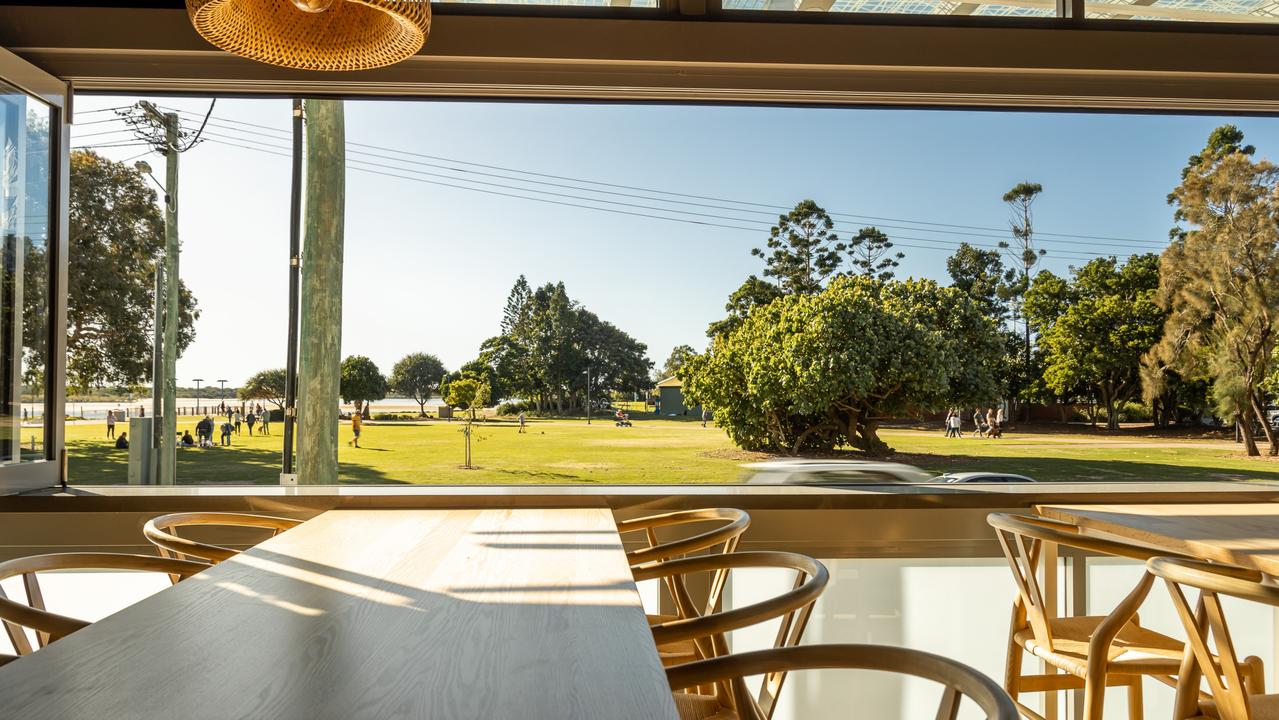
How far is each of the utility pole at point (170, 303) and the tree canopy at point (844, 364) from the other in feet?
7.58

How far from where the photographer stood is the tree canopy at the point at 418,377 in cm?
360

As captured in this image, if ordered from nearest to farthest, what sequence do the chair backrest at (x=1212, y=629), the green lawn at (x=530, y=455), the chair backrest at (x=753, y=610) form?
the chair backrest at (x=753, y=610)
the chair backrest at (x=1212, y=629)
the green lawn at (x=530, y=455)

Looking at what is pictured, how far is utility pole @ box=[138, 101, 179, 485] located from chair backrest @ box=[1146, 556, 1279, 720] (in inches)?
145

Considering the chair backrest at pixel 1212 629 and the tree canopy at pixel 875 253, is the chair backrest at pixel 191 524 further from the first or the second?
the tree canopy at pixel 875 253

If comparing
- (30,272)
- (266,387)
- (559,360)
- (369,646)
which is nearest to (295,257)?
(266,387)

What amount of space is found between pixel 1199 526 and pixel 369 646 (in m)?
2.29

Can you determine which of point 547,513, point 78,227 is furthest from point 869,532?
point 78,227

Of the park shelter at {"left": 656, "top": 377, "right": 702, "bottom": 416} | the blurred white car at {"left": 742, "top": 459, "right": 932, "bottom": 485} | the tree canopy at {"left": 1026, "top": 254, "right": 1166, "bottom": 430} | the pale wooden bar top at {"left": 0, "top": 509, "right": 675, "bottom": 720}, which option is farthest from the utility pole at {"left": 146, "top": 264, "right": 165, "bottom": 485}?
the tree canopy at {"left": 1026, "top": 254, "right": 1166, "bottom": 430}

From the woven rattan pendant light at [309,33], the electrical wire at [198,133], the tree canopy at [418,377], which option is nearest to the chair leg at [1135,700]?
the woven rattan pendant light at [309,33]

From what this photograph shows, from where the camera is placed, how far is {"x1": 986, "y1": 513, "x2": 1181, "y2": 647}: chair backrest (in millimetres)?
1879

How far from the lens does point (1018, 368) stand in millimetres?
3441

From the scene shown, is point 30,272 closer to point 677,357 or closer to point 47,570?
point 47,570

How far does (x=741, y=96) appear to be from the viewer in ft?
9.20

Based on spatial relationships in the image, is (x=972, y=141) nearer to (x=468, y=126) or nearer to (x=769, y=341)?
(x=769, y=341)
